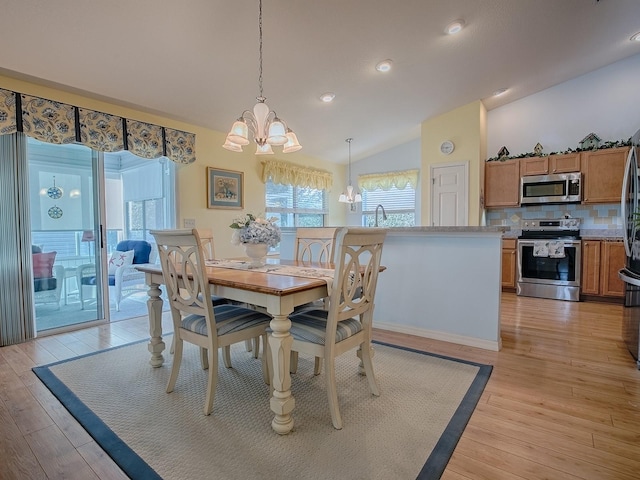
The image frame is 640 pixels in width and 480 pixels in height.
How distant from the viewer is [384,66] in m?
3.51

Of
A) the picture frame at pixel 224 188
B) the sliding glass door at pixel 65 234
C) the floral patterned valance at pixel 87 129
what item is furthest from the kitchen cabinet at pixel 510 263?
the sliding glass door at pixel 65 234

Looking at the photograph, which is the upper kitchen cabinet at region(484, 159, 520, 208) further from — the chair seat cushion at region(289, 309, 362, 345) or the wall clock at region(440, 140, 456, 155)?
the chair seat cushion at region(289, 309, 362, 345)

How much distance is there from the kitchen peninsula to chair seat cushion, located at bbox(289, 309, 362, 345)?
1338 millimetres

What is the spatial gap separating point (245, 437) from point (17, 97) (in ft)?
10.7

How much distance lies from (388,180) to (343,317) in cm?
507

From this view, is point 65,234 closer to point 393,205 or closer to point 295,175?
point 295,175

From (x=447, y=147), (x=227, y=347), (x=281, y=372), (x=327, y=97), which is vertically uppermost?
(x=327, y=97)

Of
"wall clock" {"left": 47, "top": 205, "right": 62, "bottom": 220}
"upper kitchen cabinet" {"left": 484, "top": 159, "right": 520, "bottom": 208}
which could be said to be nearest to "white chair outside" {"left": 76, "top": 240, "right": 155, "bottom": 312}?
"wall clock" {"left": 47, "top": 205, "right": 62, "bottom": 220}

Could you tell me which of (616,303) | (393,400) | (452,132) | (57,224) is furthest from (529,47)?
(57,224)

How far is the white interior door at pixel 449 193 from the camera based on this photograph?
503 centimetres

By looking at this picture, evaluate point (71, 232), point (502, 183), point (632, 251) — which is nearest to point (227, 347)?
point (71, 232)

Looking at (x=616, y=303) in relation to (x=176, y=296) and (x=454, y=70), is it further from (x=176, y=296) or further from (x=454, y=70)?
(x=176, y=296)

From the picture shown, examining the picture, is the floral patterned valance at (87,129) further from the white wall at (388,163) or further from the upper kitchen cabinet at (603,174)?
the upper kitchen cabinet at (603,174)

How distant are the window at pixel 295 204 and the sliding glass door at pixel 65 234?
246 centimetres
